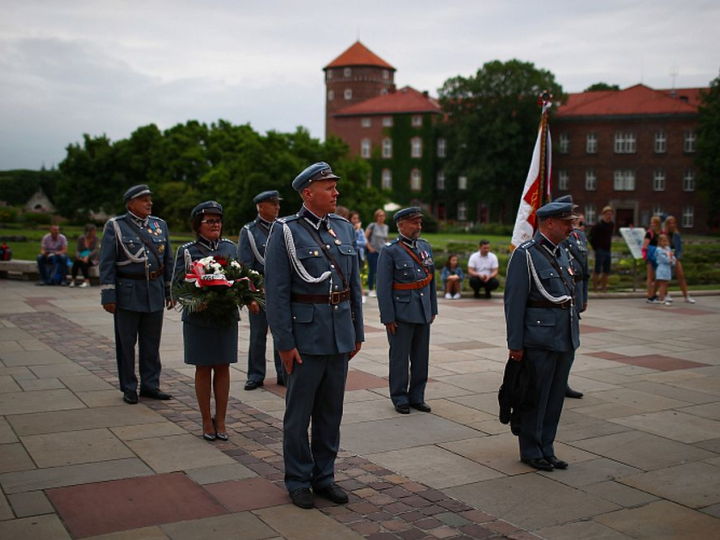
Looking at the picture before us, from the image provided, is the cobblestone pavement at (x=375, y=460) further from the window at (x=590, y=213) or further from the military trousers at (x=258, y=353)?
the window at (x=590, y=213)

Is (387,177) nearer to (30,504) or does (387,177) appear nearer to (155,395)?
(155,395)

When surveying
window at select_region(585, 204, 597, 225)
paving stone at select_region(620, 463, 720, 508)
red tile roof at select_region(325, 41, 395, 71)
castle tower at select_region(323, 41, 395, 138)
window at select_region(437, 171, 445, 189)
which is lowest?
paving stone at select_region(620, 463, 720, 508)

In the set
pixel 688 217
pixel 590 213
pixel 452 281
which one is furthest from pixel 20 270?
pixel 688 217

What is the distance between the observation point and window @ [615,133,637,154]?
7262 cm

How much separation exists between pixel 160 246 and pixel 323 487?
13.0 ft

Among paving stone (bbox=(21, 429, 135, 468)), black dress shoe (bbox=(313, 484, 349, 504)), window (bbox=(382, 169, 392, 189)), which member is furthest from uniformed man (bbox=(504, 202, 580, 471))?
window (bbox=(382, 169, 392, 189))

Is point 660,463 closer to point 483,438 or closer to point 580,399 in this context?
point 483,438

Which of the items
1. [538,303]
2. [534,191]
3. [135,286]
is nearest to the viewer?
[538,303]

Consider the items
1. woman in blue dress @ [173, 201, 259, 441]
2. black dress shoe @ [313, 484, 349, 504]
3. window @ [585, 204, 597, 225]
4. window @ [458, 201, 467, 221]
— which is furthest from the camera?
window @ [458, 201, 467, 221]

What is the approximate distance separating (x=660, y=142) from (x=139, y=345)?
7028 centimetres

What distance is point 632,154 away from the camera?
72812 millimetres

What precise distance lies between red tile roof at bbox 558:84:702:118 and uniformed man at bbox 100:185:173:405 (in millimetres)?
69492

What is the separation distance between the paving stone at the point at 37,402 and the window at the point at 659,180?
70624mm

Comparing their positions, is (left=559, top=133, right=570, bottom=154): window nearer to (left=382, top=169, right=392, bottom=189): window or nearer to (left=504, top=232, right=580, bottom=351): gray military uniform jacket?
(left=382, top=169, right=392, bottom=189): window
